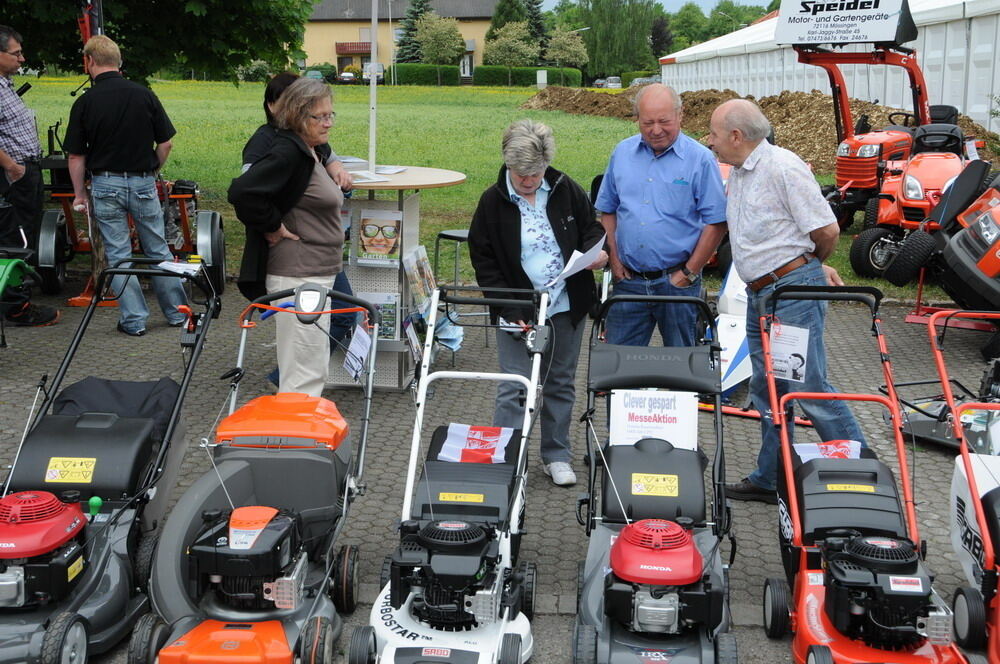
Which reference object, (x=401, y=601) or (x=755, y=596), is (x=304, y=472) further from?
(x=755, y=596)

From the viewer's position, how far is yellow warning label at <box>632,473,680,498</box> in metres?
4.04

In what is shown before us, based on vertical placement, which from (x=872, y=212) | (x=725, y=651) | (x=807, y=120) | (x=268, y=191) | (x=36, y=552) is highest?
(x=807, y=120)

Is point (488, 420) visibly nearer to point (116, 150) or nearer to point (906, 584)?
point (116, 150)

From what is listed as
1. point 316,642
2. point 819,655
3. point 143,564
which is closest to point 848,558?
point 819,655

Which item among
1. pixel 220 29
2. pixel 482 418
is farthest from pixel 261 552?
pixel 220 29

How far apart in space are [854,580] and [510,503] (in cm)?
125

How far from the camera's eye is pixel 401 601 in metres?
3.58

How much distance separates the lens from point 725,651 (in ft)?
11.2

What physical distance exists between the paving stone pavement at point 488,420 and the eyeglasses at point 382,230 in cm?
105

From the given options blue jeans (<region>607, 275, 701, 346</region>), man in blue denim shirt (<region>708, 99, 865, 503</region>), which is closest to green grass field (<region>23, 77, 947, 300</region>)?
blue jeans (<region>607, 275, 701, 346</region>)

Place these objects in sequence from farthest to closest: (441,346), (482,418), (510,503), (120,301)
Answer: (120,301), (441,346), (482,418), (510,503)

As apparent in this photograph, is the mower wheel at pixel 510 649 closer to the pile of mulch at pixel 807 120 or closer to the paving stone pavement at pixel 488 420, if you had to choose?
the paving stone pavement at pixel 488 420

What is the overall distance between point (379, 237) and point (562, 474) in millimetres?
2116

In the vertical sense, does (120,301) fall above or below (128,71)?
below
